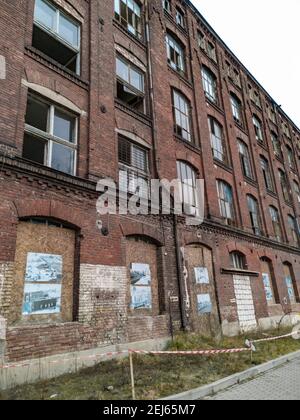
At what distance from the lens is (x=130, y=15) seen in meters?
13.2

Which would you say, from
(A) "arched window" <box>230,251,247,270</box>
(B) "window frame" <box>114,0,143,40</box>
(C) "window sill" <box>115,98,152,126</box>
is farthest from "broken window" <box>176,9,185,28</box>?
(A) "arched window" <box>230,251,247,270</box>

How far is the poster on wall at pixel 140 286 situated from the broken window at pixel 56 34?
6.85 m

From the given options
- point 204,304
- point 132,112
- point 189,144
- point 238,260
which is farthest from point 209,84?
point 204,304

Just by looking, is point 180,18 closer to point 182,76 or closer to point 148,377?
point 182,76

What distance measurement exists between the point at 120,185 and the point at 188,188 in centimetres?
403

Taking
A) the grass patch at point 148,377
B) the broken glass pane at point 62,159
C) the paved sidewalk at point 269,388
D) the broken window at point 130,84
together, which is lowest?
the paved sidewalk at point 269,388

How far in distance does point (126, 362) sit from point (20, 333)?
9.09 feet

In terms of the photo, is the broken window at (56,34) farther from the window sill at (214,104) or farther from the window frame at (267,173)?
the window frame at (267,173)

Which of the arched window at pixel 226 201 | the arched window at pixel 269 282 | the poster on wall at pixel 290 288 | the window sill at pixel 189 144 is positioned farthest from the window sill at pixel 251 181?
the poster on wall at pixel 290 288

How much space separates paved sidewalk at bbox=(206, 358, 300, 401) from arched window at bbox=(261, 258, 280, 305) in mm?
9506

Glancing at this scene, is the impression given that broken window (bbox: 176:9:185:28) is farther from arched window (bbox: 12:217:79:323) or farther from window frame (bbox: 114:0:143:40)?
arched window (bbox: 12:217:79:323)

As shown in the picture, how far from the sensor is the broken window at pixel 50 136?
27.2ft

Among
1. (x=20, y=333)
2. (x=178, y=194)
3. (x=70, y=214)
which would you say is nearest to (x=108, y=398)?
(x=20, y=333)

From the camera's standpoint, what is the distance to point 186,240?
11.2m
